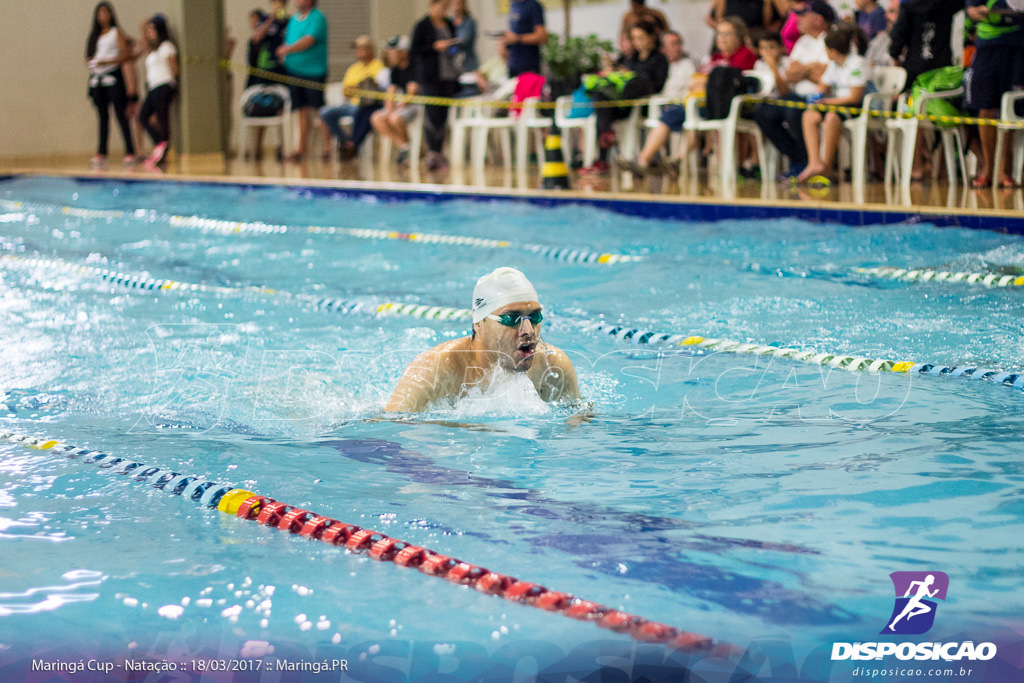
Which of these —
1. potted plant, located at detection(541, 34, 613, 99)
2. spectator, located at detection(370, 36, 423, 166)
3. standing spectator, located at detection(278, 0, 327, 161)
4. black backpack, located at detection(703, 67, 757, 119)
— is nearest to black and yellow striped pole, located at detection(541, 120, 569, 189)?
black backpack, located at detection(703, 67, 757, 119)

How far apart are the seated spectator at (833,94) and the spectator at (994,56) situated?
3.07 feet

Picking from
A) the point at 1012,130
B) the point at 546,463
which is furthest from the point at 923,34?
the point at 546,463

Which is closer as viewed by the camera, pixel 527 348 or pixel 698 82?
pixel 527 348

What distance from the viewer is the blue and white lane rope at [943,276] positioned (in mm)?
6133

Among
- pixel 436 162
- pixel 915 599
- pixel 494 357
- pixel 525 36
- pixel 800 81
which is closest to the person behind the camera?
pixel 915 599

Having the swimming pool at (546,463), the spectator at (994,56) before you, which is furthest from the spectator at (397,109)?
the spectator at (994,56)

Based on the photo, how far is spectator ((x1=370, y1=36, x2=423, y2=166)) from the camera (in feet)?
42.0

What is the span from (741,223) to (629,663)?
644cm

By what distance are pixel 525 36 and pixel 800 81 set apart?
318cm

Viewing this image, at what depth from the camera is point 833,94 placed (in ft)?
30.4

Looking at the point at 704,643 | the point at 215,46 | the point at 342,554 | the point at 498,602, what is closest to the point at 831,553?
the point at 704,643

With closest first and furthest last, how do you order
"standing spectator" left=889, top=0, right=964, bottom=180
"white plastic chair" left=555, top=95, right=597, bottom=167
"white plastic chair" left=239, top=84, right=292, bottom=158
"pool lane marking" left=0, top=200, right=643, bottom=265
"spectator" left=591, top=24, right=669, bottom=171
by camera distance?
"pool lane marking" left=0, top=200, right=643, bottom=265 < "standing spectator" left=889, top=0, right=964, bottom=180 < "spectator" left=591, top=24, right=669, bottom=171 < "white plastic chair" left=555, top=95, right=597, bottom=167 < "white plastic chair" left=239, top=84, right=292, bottom=158

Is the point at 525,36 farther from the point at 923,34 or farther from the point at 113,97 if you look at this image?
the point at 113,97

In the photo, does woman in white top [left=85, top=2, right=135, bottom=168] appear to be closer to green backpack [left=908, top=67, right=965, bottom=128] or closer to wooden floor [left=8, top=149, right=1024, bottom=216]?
wooden floor [left=8, top=149, right=1024, bottom=216]
